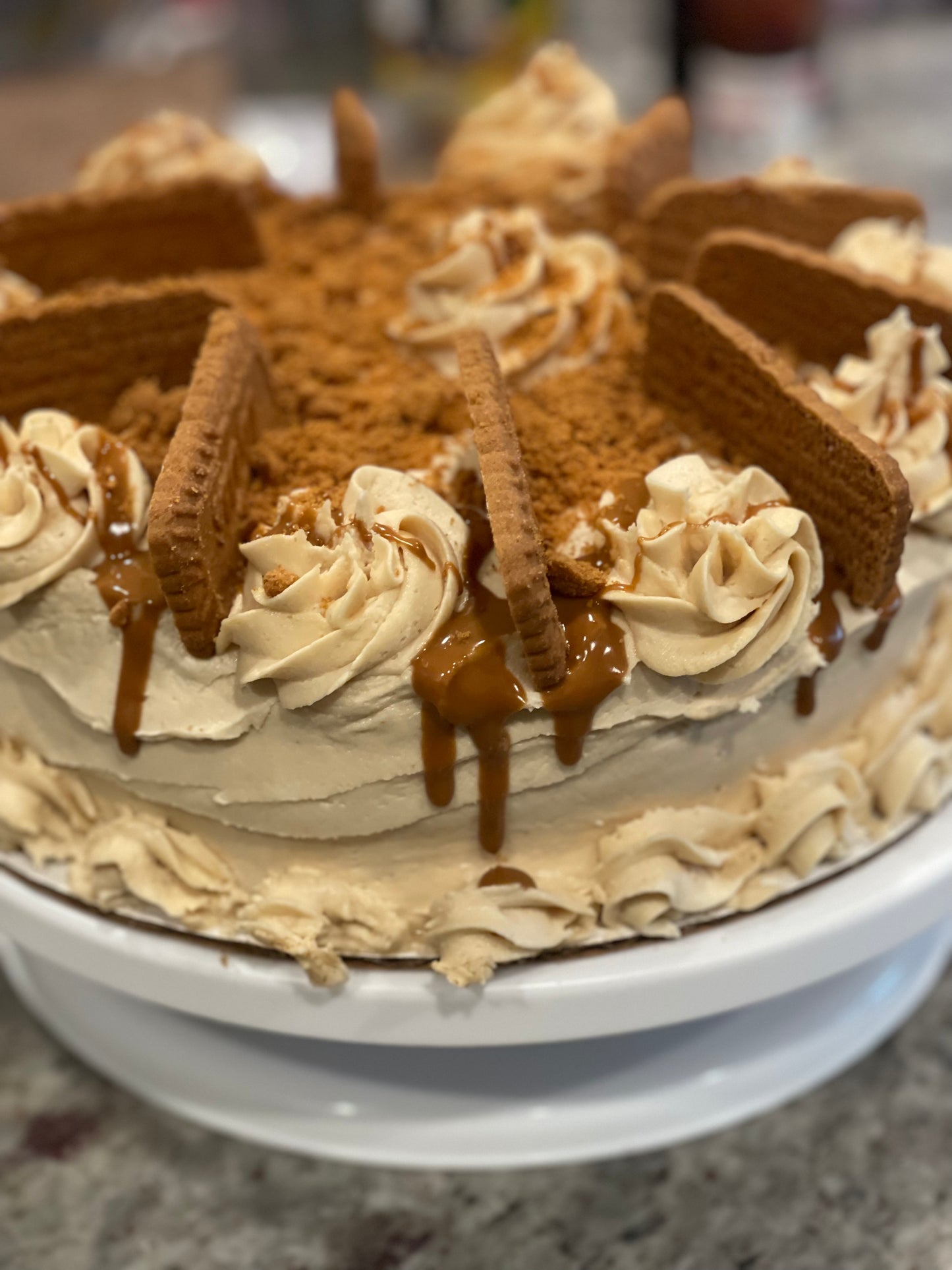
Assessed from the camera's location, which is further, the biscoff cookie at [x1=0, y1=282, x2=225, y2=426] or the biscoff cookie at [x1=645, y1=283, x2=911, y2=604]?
the biscoff cookie at [x1=0, y1=282, x2=225, y2=426]

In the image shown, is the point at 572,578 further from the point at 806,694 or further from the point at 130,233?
the point at 130,233

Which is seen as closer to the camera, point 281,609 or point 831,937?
point 281,609

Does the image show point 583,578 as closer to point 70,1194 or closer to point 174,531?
point 174,531

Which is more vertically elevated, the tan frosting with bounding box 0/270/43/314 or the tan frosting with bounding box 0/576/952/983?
the tan frosting with bounding box 0/270/43/314

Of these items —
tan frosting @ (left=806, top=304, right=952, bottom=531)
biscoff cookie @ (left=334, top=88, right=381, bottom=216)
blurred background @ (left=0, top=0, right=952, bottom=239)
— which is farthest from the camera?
blurred background @ (left=0, top=0, right=952, bottom=239)

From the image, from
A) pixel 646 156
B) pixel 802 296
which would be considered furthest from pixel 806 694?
A: pixel 646 156

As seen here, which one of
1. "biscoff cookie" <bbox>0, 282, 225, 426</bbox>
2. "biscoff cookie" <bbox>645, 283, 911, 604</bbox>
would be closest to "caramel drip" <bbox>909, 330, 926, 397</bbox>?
Answer: "biscoff cookie" <bbox>645, 283, 911, 604</bbox>

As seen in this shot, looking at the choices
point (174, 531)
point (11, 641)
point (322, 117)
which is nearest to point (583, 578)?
point (174, 531)

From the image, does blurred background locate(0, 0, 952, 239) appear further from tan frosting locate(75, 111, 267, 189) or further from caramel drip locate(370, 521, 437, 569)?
caramel drip locate(370, 521, 437, 569)
